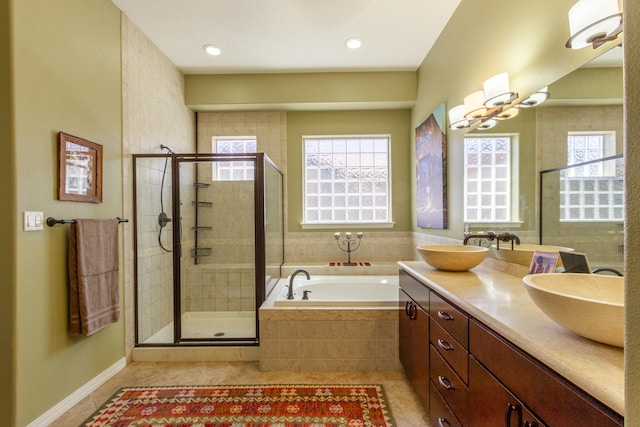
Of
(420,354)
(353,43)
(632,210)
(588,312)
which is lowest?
(420,354)

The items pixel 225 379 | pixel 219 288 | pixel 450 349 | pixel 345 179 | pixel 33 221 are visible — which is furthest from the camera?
pixel 345 179

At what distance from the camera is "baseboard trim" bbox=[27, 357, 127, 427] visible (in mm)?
1644

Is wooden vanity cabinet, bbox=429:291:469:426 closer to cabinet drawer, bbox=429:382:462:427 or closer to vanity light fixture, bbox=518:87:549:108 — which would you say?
cabinet drawer, bbox=429:382:462:427

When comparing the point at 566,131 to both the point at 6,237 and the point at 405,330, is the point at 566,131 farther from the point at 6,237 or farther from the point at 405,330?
the point at 6,237

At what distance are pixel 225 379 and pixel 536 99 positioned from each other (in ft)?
8.87

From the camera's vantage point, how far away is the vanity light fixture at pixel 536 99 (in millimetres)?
1445

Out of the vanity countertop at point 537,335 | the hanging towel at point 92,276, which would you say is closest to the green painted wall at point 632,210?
the vanity countertop at point 537,335

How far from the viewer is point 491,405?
976mm

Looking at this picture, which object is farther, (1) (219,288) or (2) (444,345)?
(1) (219,288)

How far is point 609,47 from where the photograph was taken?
1.11m

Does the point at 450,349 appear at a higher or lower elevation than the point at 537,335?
lower

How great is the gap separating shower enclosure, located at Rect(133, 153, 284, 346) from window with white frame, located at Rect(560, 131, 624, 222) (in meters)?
2.09

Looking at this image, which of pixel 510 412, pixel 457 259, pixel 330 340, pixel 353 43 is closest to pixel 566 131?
pixel 457 259

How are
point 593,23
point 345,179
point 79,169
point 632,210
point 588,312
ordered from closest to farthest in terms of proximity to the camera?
point 632,210, point 588,312, point 593,23, point 79,169, point 345,179
